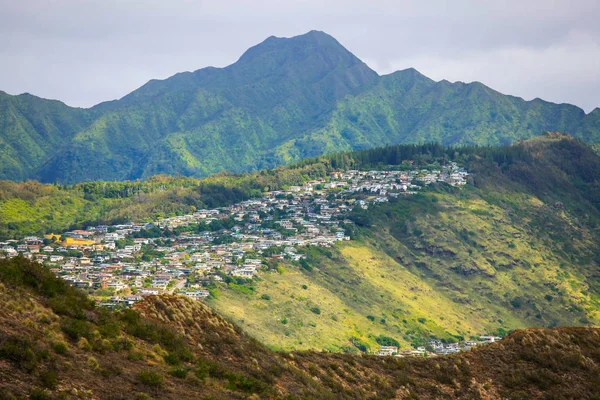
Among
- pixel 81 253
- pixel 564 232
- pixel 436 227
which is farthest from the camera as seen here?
pixel 564 232

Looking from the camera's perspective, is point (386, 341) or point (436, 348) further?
point (436, 348)

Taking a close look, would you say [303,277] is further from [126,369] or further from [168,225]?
[126,369]

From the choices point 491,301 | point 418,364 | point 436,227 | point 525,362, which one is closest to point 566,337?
point 525,362

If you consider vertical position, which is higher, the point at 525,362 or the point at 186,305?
the point at 186,305

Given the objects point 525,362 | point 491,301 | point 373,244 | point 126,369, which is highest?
point 126,369

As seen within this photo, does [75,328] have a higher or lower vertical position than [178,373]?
higher

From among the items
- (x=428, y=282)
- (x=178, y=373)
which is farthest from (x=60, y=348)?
(x=428, y=282)

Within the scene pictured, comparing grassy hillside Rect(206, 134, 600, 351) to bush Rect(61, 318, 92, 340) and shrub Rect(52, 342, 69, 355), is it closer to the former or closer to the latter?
bush Rect(61, 318, 92, 340)

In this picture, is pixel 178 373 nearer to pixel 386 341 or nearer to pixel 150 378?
pixel 150 378
